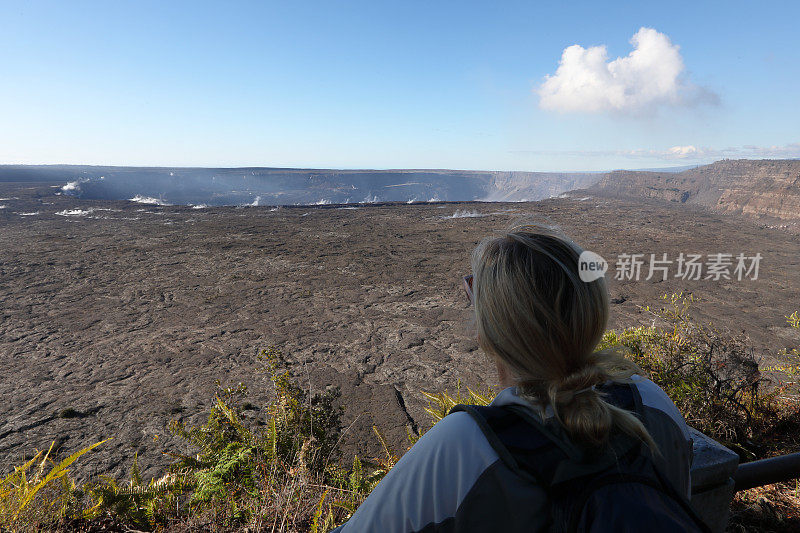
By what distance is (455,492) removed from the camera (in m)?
0.69

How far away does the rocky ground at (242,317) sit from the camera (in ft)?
12.5

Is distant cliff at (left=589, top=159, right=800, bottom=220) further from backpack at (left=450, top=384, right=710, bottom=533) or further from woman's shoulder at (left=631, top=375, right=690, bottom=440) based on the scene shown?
backpack at (left=450, top=384, right=710, bottom=533)

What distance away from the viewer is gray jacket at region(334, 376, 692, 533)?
66 cm

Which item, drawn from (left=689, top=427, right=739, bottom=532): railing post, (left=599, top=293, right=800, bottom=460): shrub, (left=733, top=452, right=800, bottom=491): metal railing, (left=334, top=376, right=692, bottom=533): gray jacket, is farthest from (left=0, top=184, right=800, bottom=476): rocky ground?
(left=599, top=293, right=800, bottom=460): shrub

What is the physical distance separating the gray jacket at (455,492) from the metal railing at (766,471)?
986 millimetres

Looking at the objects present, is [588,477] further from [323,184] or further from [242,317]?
[323,184]

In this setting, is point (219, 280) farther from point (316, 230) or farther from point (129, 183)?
point (129, 183)

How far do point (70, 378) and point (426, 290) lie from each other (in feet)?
16.7

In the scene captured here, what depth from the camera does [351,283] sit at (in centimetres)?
807

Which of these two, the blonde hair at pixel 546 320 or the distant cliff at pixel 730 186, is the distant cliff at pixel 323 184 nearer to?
the distant cliff at pixel 730 186

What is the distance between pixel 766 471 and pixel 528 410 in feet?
4.34

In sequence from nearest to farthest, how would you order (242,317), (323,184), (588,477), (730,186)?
1. (588,477)
2. (242,317)
3. (730,186)
4. (323,184)

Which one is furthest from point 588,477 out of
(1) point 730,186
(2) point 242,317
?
(1) point 730,186

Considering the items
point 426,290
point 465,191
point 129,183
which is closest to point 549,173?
point 465,191
